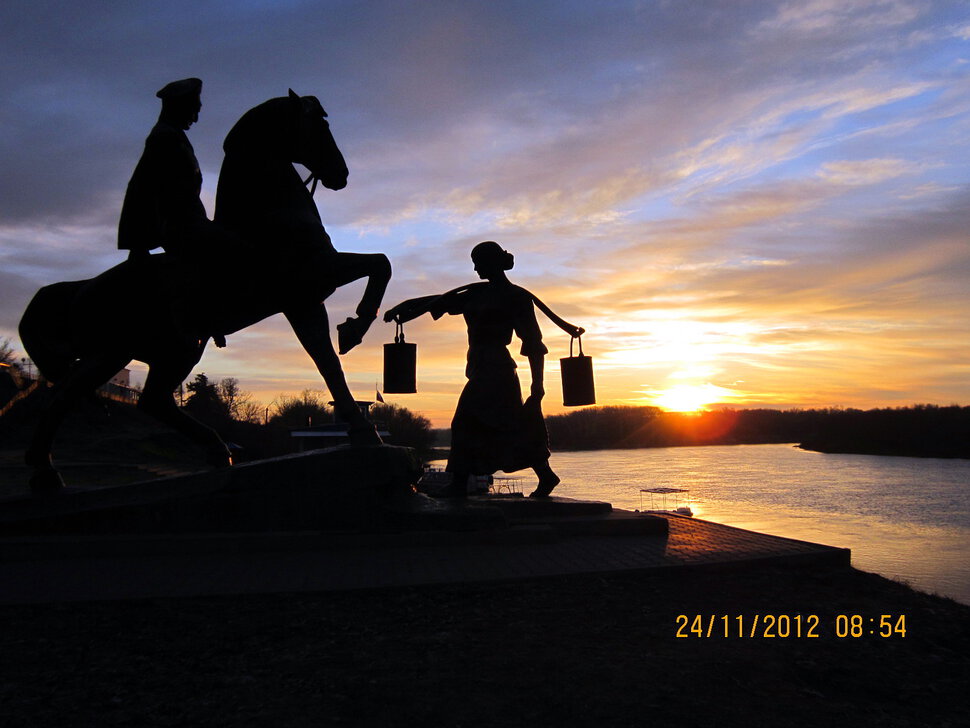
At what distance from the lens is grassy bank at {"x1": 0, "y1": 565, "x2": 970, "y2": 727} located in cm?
267

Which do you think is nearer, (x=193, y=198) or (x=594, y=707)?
(x=594, y=707)

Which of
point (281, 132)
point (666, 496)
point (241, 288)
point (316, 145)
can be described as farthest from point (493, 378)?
point (666, 496)

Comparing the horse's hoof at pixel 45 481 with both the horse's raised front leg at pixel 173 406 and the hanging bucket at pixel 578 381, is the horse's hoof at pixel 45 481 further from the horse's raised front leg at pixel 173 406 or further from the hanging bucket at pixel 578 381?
the hanging bucket at pixel 578 381

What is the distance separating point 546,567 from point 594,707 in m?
2.20

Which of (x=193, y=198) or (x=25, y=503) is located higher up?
(x=193, y=198)

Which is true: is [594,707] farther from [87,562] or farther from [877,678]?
[87,562]

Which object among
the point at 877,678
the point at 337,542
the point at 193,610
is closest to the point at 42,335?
the point at 337,542

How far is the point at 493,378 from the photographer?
24.4 feet

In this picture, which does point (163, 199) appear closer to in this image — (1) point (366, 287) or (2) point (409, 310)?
(1) point (366, 287)

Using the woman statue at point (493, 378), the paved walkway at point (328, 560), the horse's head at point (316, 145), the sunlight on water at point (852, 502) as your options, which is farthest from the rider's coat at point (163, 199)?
the sunlight on water at point (852, 502)

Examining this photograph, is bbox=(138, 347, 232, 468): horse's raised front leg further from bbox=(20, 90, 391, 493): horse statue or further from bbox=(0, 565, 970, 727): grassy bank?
bbox=(0, 565, 970, 727): grassy bank

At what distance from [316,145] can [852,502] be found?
21562 mm

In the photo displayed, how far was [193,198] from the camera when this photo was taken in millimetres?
5699

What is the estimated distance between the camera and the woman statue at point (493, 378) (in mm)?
7406
